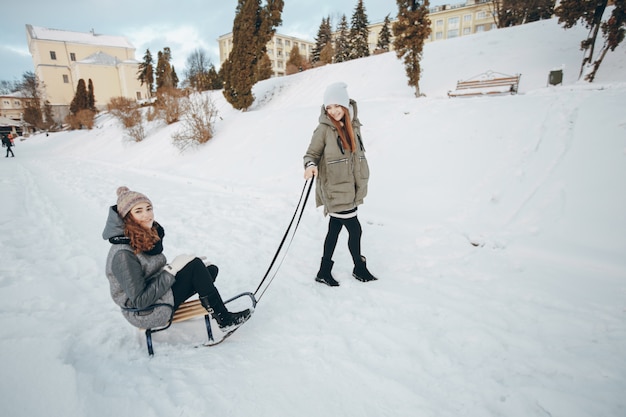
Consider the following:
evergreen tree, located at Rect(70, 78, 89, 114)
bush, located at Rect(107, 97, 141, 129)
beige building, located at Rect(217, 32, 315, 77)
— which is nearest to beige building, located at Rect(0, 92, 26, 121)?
evergreen tree, located at Rect(70, 78, 89, 114)

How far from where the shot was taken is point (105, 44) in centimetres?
4919

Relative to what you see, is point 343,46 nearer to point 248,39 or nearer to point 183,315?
point 248,39

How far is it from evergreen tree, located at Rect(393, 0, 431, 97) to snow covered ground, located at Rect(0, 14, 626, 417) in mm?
3708

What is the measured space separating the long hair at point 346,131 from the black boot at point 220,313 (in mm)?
1731

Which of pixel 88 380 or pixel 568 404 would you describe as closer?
pixel 568 404

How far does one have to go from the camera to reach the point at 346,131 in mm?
2859

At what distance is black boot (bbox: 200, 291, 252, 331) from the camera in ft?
7.24

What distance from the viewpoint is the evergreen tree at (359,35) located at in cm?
2644

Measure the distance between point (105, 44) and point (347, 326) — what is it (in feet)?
211

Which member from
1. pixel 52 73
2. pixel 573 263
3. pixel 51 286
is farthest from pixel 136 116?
pixel 52 73

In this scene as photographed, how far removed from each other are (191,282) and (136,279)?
387mm

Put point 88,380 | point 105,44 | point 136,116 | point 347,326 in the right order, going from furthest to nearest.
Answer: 1. point 105,44
2. point 136,116
3. point 347,326
4. point 88,380

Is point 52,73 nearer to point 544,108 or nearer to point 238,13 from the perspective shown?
point 238,13

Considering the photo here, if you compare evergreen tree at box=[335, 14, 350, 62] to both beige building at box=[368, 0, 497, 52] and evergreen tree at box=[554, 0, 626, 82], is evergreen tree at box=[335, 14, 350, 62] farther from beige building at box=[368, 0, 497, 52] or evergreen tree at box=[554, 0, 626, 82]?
evergreen tree at box=[554, 0, 626, 82]
